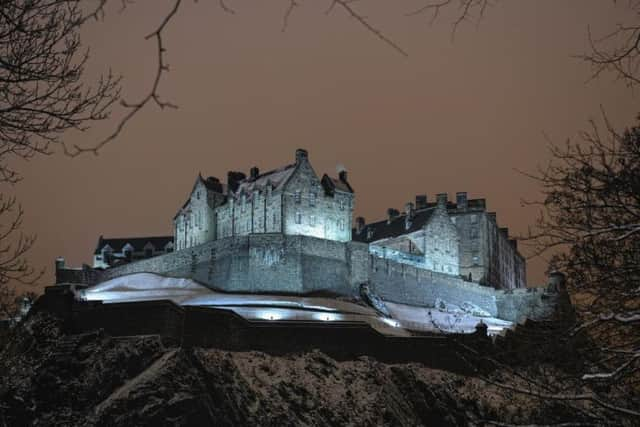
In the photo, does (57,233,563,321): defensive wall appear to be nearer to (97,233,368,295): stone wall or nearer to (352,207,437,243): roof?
(97,233,368,295): stone wall

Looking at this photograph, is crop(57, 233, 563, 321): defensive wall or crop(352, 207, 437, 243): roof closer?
crop(57, 233, 563, 321): defensive wall

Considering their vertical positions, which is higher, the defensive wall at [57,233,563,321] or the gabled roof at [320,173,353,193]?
the gabled roof at [320,173,353,193]

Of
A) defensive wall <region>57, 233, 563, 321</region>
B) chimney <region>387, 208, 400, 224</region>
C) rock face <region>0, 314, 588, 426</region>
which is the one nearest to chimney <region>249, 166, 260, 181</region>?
defensive wall <region>57, 233, 563, 321</region>

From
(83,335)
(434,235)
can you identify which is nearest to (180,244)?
(434,235)

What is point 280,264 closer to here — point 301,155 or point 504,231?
point 301,155

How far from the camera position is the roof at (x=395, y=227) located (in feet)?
219

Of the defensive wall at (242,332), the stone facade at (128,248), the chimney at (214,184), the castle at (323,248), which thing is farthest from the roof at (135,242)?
the defensive wall at (242,332)

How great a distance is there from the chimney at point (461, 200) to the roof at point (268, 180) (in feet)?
68.1

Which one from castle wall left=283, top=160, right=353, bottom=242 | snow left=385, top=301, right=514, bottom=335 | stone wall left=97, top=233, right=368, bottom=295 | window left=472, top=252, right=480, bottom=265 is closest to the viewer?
stone wall left=97, top=233, right=368, bottom=295

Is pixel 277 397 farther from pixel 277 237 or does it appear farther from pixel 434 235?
pixel 434 235

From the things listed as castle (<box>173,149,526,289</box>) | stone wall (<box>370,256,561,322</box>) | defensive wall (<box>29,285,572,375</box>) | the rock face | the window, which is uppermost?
castle (<box>173,149,526,289</box>)

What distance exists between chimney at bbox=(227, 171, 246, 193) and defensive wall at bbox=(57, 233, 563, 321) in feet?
20.9

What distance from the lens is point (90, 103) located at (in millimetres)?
9906

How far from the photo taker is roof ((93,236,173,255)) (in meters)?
85.1
